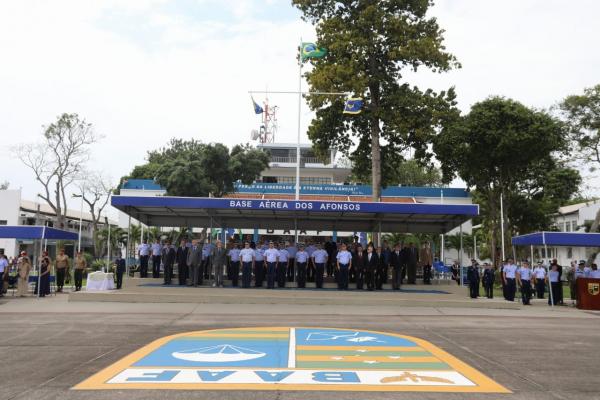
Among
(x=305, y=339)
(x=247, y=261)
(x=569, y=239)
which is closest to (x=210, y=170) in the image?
(x=247, y=261)

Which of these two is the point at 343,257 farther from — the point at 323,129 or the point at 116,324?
the point at 323,129

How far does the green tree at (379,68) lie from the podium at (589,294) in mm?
10851

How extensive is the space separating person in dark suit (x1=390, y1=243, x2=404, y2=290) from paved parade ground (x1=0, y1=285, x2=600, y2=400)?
2.18m

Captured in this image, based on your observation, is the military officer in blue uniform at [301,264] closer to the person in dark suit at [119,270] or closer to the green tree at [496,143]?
the person in dark suit at [119,270]

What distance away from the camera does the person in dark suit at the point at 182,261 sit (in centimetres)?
2008

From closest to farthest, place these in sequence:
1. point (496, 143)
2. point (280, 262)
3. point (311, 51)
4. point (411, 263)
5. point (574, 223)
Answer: point (280, 262) < point (411, 263) < point (311, 51) < point (496, 143) < point (574, 223)

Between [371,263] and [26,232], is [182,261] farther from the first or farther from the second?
[371,263]

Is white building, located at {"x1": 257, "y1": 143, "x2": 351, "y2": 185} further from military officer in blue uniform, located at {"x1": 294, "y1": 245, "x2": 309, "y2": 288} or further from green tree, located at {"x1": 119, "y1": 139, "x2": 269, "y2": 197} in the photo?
military officer in blue uniform, located at {"x1": 294, "y1": 245, "x2": 309, "y2": 288}

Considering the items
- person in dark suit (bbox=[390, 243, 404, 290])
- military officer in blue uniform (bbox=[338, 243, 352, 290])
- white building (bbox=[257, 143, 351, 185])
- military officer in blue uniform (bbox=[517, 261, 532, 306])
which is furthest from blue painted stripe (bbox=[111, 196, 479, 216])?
white building (bbox=[257, 143, 351, 185])

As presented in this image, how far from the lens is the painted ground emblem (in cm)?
651

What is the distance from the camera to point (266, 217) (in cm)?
2317

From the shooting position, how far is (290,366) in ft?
25.0

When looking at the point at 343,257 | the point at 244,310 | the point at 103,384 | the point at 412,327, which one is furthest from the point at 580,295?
the point at 103,384

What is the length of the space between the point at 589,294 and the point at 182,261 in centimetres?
1478
